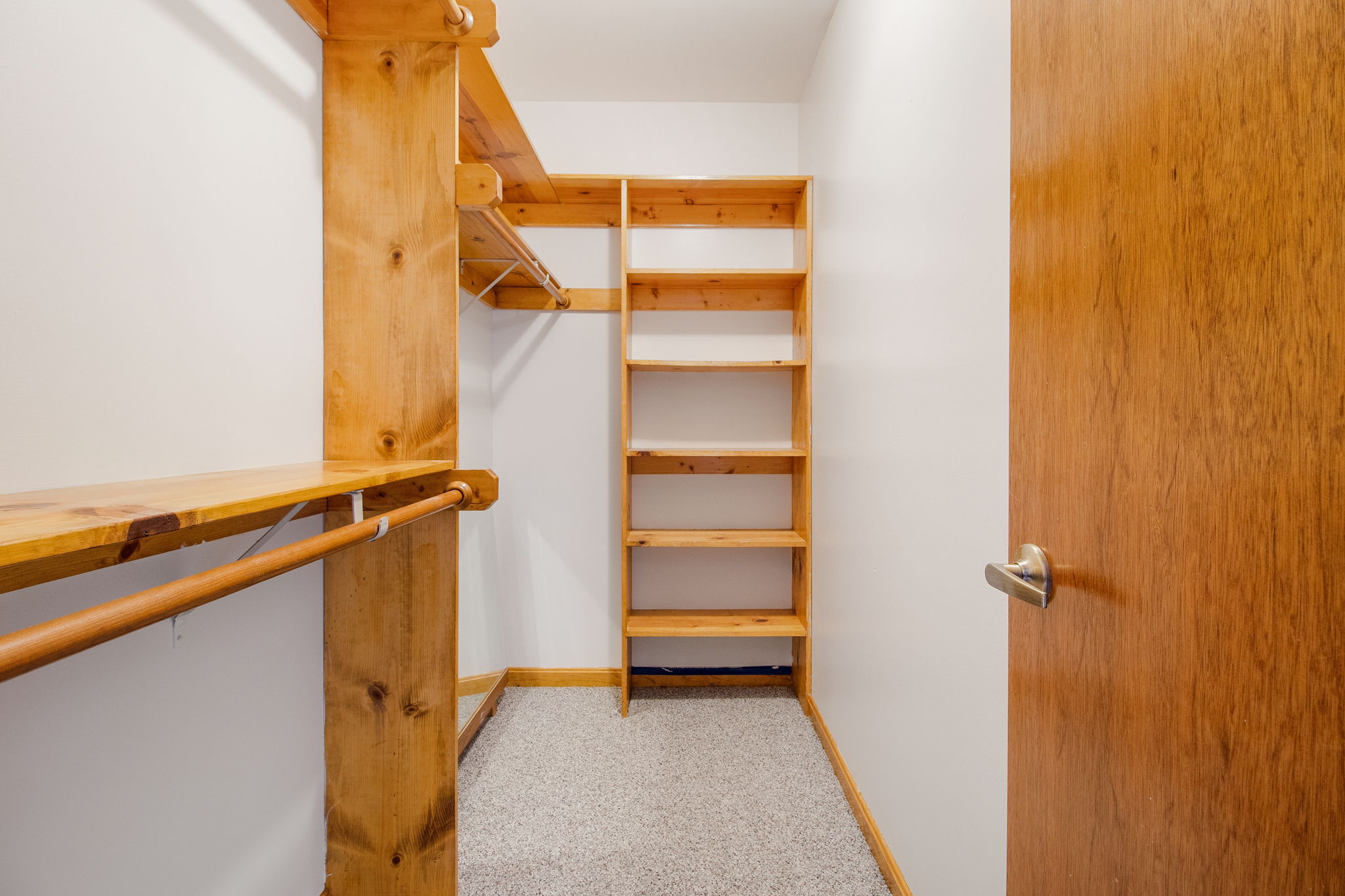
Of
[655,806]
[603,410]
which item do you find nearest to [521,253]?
[603,410]

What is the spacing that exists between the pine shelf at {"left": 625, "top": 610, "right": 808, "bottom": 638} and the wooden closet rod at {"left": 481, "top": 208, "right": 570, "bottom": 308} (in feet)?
4.48

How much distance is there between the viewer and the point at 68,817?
717 millimetres

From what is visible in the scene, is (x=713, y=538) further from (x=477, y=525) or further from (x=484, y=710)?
(x=484, y=710)

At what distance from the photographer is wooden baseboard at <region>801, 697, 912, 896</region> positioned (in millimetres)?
1370

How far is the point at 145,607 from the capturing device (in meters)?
0.48

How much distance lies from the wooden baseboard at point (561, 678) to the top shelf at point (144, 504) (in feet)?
6.17

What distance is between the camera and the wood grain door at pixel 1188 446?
1.32 feet

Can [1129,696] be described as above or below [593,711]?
above

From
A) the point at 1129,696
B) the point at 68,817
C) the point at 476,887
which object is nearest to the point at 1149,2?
the point at 1129,696

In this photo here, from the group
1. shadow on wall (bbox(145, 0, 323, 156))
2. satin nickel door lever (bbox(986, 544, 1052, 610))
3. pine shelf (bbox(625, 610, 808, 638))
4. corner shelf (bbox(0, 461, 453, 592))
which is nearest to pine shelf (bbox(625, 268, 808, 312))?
pine shelf (bbox(625, 610, 808, 638))

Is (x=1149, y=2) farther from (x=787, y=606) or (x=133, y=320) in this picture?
(x=787, y=606)

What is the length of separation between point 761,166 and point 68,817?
280cm

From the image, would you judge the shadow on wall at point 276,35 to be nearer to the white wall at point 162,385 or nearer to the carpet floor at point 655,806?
the white wall at point 162,385

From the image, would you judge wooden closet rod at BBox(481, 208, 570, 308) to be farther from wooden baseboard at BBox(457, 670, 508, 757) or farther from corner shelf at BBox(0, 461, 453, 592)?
wooden baseboard at BBox(457, 670, 508, 757)
